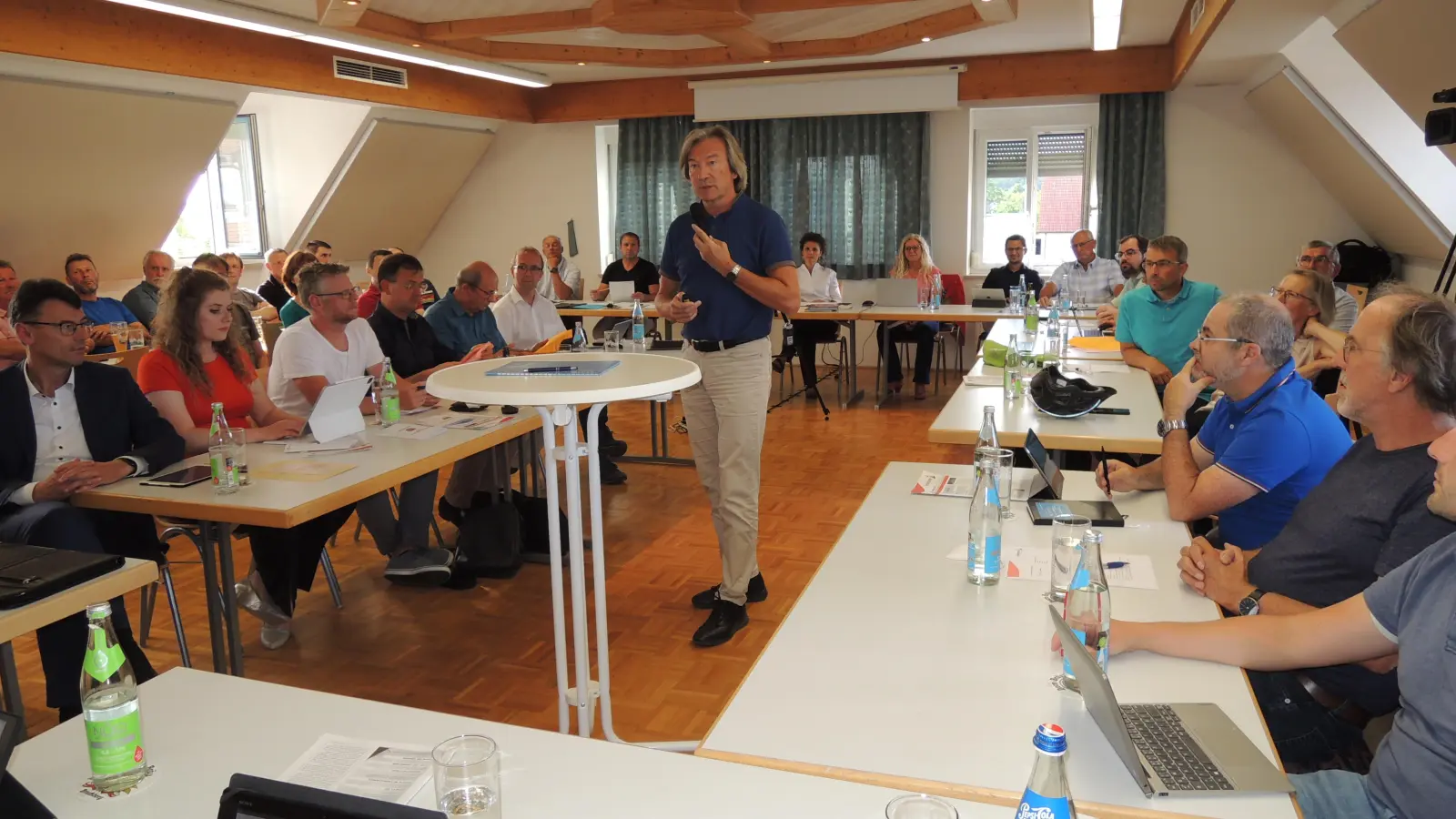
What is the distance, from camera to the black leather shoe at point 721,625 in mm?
3279

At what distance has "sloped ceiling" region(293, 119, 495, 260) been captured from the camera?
28.5 ft

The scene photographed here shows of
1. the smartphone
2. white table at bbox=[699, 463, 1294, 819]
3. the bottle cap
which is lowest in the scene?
white table at bbox=[699, 463, 1294, 819]

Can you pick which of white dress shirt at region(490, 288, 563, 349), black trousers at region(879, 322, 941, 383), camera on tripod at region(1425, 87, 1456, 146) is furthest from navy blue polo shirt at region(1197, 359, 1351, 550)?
black trousers at region(879, 322, 941, 383)

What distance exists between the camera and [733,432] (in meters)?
3.15

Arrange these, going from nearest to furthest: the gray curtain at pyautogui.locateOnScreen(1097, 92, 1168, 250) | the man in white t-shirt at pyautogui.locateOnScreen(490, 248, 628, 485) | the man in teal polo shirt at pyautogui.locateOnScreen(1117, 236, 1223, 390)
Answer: the man in teal polo shirt at pyautogui.locateOnScreen(1117, 236, 1223, 390), the man in white t-shirt at pyautogui.locateOnScreen(490, 248, 628, 485), the gray curtain at pyautogui.locateOnScreen(1097, 92, 1168, 250)

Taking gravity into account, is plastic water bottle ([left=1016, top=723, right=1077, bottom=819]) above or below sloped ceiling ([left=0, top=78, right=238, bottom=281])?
below

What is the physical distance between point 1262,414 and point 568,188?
881cm

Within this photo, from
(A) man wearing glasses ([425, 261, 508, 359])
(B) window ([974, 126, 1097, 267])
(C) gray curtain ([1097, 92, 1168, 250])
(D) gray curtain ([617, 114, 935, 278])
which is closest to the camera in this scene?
(A) man wearing glasses ([425, 261, 508, 359])

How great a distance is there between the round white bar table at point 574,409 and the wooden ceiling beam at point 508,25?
151 inches

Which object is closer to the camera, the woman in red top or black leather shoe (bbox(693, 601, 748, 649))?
the woman in red top

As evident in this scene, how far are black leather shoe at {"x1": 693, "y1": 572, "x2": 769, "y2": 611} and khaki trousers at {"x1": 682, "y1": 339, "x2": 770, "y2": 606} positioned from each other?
0.87ft

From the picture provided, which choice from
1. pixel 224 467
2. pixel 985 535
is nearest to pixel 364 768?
pixel 985 535

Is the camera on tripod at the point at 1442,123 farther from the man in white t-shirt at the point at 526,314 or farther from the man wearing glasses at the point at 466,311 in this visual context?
the man wearing glasses at the point at 466,311

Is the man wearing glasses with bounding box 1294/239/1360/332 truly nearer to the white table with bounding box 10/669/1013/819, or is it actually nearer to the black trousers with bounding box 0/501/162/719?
the white table with bounding box 10/669/1013/819
